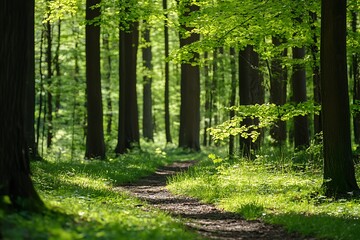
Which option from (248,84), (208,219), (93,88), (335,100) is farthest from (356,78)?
(208,219)

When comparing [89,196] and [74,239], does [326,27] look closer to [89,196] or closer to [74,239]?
[89,196]

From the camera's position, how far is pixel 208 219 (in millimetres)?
10336

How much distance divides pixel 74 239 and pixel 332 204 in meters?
6.58

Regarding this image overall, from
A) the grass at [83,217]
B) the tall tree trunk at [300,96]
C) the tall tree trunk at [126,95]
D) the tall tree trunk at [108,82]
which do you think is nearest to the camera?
the grass at [83,217]

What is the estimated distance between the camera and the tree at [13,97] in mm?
7359

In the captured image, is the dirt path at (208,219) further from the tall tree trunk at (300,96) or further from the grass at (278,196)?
the tall tree trunk at (300,96)

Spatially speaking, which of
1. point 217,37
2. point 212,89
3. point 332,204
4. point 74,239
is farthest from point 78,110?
point 74,239

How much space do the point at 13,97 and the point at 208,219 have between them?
15.4ft

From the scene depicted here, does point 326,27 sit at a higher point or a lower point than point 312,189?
higher

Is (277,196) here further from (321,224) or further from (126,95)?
(126,95)

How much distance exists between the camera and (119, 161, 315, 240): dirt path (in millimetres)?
8812

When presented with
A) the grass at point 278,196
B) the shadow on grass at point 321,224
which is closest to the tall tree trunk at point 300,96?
the grass at point 278,196

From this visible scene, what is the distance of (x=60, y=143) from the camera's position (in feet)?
131

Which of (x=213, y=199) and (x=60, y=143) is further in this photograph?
(x=60, y=143)
